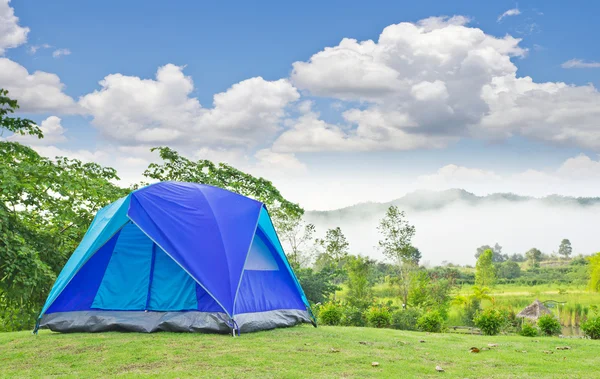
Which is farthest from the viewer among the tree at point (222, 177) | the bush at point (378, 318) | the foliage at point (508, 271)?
the foliage at point (508, 271)

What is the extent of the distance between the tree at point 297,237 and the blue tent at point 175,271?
1733 cm

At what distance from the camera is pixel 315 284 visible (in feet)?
63.9

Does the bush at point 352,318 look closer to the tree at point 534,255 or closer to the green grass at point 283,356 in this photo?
the green grass at point 283,356

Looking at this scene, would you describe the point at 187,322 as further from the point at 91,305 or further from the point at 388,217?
the point at 388,217

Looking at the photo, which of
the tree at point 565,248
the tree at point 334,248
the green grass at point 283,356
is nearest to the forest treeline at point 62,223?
the green grass at point 283,356

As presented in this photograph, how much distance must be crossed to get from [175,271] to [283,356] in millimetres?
3271

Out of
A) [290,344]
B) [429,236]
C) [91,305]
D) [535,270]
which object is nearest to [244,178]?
[91,305]

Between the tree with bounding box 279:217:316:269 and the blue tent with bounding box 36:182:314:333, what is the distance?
17.3m

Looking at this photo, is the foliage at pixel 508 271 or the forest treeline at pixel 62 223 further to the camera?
the foliage at pixel 508 271

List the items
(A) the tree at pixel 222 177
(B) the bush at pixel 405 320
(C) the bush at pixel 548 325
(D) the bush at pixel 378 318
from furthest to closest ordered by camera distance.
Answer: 1. (A) the tree at pixel 222 177
2. (B) the bush at pixel 405 320
3. (D) the bush at pixel 378 318
4. (C) the bush at pixel 548 325

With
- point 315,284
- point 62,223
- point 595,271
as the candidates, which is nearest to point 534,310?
point 315,284

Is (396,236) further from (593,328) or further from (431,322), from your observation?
(593,328)

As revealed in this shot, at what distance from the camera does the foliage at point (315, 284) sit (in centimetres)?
1945

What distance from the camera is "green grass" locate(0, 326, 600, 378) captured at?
227 inches
